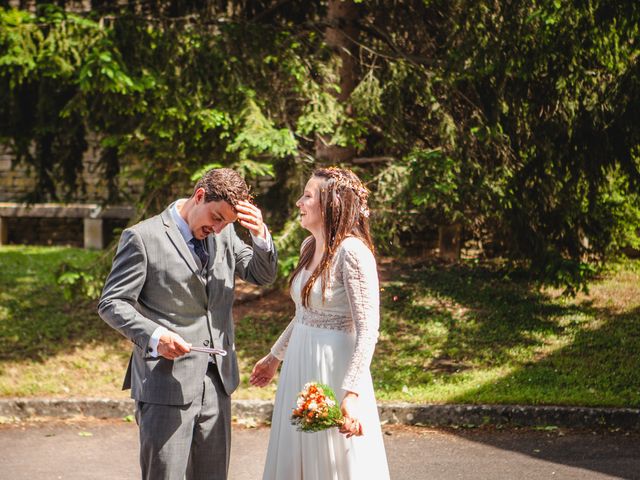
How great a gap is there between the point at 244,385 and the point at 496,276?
17.4ft

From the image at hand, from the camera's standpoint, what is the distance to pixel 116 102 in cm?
924

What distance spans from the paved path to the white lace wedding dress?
2.48 m

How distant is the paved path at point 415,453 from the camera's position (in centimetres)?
647

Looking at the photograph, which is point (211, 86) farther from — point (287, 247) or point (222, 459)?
point (222, 459)

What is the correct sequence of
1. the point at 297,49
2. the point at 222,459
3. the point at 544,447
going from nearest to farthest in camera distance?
the point at 222,459, the point at 544,447, the point at 297,49

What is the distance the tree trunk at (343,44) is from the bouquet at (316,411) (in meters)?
7.06

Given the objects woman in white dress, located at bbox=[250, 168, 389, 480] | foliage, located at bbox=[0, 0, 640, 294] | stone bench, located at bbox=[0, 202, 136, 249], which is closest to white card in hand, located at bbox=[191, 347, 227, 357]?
woman in white dress, located at bbox=[250, 168, 389, 480]

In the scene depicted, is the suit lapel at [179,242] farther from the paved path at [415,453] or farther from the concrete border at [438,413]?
the concrete border at [438,413]

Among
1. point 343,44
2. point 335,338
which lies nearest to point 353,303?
point 335,338

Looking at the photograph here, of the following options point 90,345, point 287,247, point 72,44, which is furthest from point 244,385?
point 72,44

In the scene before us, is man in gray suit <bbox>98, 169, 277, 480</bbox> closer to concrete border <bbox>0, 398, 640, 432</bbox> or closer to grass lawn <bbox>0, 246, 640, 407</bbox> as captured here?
concrete border <bbox>0, 398, 640, 432</bbox>

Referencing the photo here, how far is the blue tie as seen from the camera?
4.21m

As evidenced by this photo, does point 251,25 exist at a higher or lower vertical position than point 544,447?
higher

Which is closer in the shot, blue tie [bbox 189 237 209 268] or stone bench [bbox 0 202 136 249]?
blue tie [bbox 189 237 209 268]
